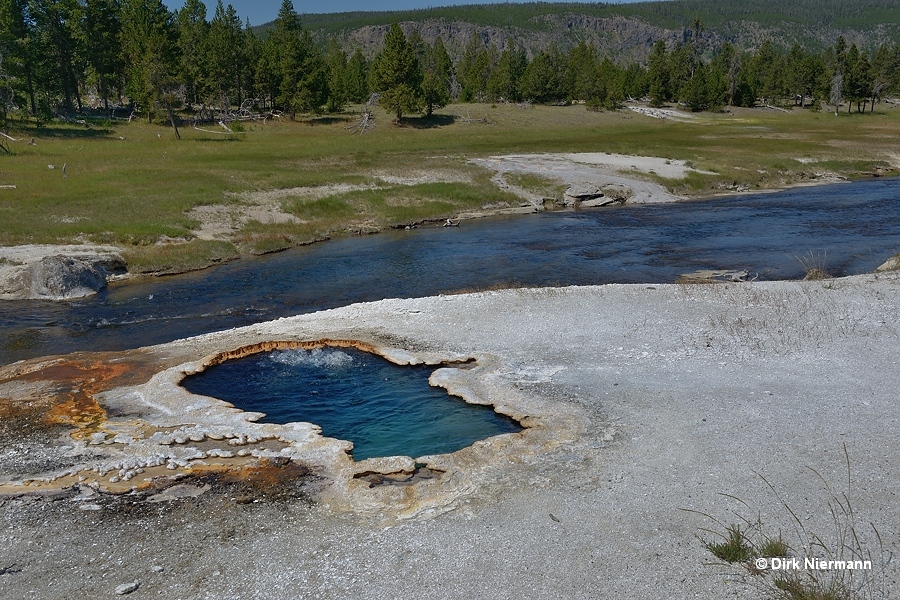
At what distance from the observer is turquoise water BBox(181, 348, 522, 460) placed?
15.8 meters

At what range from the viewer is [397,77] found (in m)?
92.1

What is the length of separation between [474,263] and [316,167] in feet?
90.9

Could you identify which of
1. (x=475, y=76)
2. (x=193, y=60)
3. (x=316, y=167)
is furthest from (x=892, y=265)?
(x=475, y=76)

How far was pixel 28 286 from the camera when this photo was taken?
29.2m

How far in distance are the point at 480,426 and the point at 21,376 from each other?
522 inches

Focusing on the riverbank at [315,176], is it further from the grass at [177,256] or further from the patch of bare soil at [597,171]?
the patch of bare soil at [597,171]

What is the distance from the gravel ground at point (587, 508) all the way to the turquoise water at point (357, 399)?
1560 mm

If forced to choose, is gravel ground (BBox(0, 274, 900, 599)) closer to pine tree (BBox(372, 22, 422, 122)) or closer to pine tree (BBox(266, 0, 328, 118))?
pine tree (BBox(372, 22, 422, 122))

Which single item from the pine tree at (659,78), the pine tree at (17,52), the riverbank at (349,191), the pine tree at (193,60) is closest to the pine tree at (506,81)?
the pine tree at (659,78)

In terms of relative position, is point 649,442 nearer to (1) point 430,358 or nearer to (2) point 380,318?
(1) point 430,358

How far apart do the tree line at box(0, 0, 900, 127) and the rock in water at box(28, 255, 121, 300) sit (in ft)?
126

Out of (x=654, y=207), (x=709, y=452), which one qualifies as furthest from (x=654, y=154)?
(x=709, y=452)

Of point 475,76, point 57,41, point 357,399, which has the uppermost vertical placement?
point 57,41

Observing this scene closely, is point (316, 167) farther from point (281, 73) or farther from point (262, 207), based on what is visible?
point (281, 73)
